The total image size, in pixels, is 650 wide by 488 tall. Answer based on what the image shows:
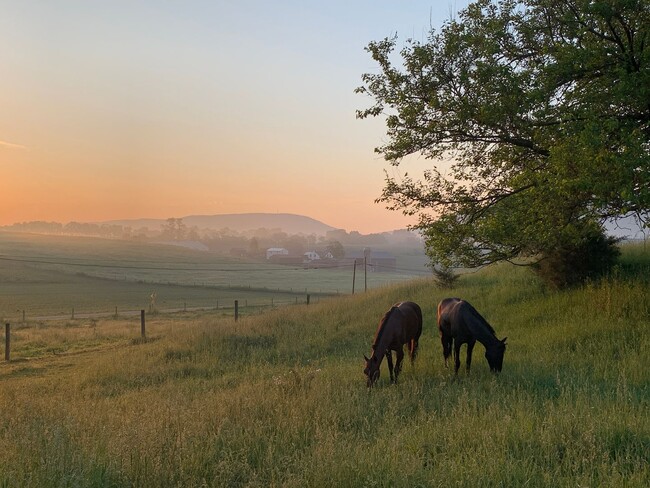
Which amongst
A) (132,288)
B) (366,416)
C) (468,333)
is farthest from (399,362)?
(132,288)

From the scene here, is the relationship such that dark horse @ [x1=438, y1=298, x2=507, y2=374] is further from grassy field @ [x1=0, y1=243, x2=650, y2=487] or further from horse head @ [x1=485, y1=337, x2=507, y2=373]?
grassy field @ [x1=0, y1=243, x2=650, y2=487]

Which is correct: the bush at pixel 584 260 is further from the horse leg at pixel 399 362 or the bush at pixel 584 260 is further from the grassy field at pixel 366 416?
the horse leg at pixel 399 362

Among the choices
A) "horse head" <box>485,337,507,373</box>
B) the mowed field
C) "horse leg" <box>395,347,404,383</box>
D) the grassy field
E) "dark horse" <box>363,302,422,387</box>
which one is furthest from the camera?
the mowed field

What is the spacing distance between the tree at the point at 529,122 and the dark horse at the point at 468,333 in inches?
93.3

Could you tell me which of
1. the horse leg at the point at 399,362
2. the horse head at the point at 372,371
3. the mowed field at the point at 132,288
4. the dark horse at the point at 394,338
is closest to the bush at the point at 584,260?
the dark horse at the point at 394,338

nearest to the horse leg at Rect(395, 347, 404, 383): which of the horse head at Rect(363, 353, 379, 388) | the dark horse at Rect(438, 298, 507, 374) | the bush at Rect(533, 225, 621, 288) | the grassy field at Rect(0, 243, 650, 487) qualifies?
the grassy field at Rect(0, 243, 650, 487)

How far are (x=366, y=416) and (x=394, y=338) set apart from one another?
3.56 metres

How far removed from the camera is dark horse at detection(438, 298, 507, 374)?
9227mm

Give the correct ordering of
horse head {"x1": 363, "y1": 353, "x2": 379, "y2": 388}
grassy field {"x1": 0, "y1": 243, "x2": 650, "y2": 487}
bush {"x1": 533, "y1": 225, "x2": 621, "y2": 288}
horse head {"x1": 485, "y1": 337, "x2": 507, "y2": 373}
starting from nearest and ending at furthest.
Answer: grassy field {"x1": 0, "y1": 243, "x2": 650, "y2": 487} → horse head {"x1": 363, "y1": 353, "x2": 379, "y2": 388} → horse head {"x1": 485, "y1": 337, "x2": 507, "y2": 373} → bush {"x1": 533, "y1": 225, "x2": 621, "y2": 288}

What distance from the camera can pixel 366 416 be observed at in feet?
21.7

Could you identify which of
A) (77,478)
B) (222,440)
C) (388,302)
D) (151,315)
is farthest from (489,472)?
(151,315)

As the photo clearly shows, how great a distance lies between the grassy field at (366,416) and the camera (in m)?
4.45

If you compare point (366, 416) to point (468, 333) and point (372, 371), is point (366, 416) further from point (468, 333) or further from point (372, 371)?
point (468, 333)

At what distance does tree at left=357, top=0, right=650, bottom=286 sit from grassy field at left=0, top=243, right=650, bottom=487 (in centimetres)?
274
